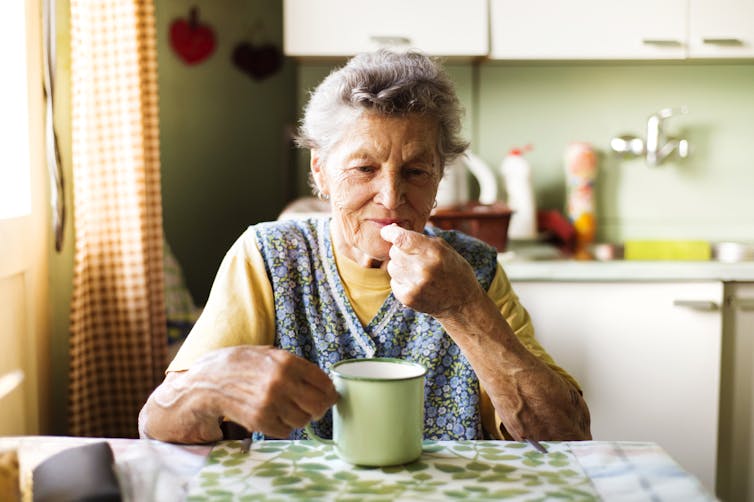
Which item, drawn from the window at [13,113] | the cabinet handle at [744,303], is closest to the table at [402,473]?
the window at [13,113]

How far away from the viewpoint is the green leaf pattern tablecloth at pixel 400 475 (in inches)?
30.1

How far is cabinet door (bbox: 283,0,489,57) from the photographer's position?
7.97 feet

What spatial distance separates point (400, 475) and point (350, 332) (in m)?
0.49

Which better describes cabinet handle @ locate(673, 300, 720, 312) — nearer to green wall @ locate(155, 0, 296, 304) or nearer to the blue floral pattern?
the blue floral pattern

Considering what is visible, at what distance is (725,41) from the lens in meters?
2.47

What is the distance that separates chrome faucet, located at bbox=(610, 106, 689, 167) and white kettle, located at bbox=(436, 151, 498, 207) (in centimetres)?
47

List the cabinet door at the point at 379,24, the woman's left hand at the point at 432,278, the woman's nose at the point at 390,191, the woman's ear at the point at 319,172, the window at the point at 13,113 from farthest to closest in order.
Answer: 1. the cabinet door at the point at 379,24
2. the window at the point at 13,113
3. the woman's ear at the point at 319,172
4. the woman's nose at the point at 390,191
5. the woman's left hand at the point at 432,278

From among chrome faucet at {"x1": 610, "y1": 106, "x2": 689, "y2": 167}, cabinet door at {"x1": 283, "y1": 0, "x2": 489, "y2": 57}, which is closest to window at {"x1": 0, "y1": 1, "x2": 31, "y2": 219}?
cabinet door at {"x1": 283, "y1": 0, "x2": 489, "y2": 57}

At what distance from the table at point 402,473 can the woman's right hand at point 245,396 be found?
0.10 ft

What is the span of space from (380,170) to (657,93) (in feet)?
6.21

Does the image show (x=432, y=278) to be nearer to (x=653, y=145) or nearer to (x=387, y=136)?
(x=387, y=136)

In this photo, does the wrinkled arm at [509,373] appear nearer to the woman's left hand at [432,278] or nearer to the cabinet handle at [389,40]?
the woman's left hand at [432,278]

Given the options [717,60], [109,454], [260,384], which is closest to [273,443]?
[260,384]

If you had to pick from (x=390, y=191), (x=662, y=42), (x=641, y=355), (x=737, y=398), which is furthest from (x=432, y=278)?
(x=662, y=42)
